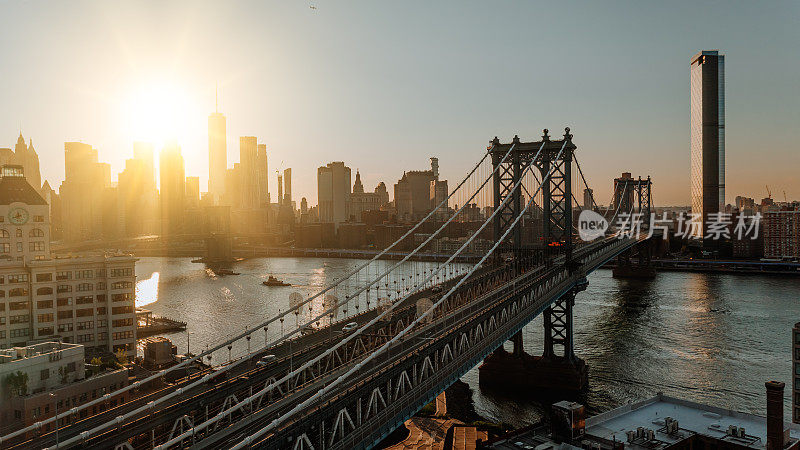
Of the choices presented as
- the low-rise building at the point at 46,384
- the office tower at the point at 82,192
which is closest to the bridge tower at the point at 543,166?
the low-rise building at the point at 46,384

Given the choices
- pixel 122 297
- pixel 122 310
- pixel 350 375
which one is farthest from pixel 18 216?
pixel 350 375

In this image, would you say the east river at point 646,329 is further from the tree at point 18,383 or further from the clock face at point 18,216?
the tree at point 18,383

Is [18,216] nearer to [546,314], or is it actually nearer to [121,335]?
[121,335]

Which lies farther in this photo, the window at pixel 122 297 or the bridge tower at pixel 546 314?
the window at pixel 122 297

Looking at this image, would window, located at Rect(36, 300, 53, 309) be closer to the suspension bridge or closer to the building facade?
the suspension bridge

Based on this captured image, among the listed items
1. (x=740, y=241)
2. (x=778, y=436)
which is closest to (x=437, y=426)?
(x=778, y=436)

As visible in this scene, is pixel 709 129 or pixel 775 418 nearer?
pixel 775 418

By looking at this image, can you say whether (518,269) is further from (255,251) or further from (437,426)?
(255,251)
